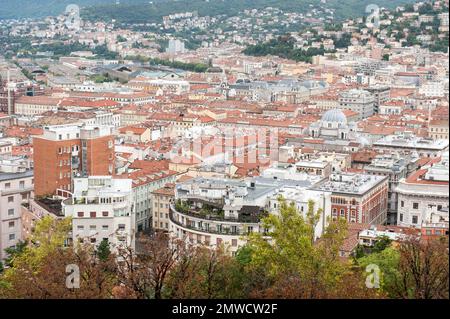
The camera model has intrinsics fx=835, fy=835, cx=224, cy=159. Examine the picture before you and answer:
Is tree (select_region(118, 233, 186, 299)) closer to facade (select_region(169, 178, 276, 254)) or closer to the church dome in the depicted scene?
facade (select_region(169, 178, 276, 254))

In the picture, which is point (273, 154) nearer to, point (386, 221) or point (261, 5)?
point (386, 221)

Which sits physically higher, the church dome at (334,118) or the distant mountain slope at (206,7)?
the distant mountain slope at (206,7)

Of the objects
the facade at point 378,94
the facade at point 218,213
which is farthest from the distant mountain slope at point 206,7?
the facade at point 218,213

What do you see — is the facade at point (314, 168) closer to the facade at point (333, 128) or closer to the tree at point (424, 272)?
the facade at point (333, 128)

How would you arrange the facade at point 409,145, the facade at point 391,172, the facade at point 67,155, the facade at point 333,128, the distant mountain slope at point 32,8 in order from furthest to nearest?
the distant mountain slope at point 32,8
the facade at point 333,128
the facade at point 409,145
the facade at point 391,172
the facade at point 67,155

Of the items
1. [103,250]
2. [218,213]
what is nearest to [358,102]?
[218,213]

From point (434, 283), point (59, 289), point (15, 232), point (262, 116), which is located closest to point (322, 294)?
point (434, 283)

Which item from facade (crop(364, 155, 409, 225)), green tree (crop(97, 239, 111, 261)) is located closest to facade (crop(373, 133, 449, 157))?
facade (crop(364, 155, 409, 225))
